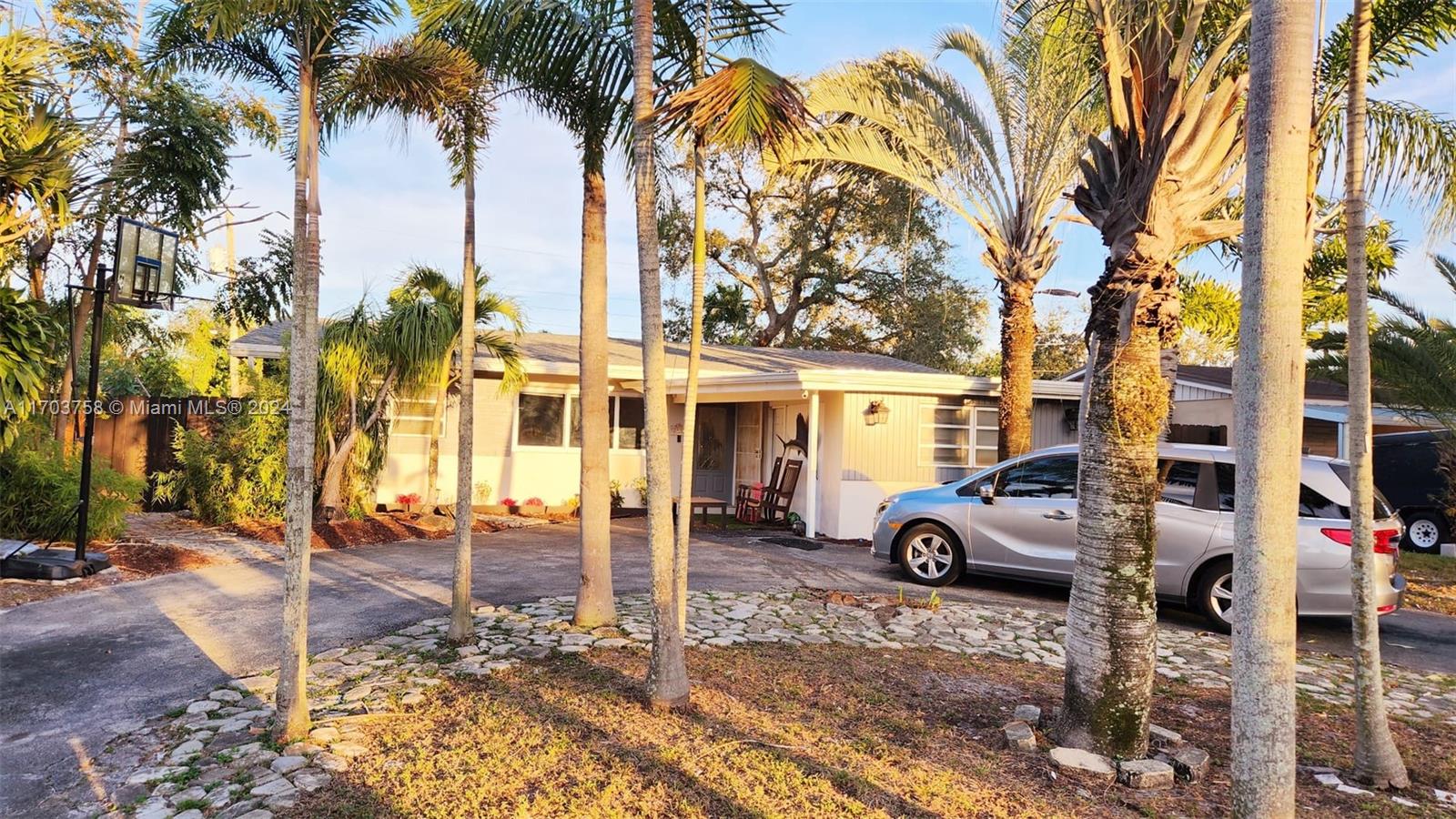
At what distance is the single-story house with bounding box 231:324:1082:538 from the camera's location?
12508mm

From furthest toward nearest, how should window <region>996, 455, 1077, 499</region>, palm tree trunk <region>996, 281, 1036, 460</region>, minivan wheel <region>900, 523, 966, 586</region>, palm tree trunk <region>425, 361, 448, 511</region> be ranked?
palm tree trunk <region>425, 361, 448, 511</region> → palm tree trunk <region>996, 281, 1036, 460</region> → minivan wheel <region>900, 523, 966, 586</region> → window <region>996, 455, 1077, 499</region>

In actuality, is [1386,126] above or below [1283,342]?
above

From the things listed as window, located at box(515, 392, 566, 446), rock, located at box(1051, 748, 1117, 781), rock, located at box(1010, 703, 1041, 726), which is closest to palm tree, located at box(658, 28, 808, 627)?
rock, located at box(1010, 703, 1041, 726)

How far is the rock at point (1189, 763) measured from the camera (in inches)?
156

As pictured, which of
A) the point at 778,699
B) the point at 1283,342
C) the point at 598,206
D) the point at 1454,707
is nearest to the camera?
the point at 1283,342

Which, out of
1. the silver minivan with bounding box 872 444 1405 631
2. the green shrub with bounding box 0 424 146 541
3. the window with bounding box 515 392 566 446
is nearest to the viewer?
the silver minivan with bounding box 872 444 1405 631

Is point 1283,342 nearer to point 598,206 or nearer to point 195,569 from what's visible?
point 598,206

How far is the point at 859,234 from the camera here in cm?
2514

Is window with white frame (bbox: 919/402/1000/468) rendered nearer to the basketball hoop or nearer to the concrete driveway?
the concrete driveway

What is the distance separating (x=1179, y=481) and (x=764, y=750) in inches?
225

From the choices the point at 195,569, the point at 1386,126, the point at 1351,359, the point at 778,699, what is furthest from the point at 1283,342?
the point at 195,569

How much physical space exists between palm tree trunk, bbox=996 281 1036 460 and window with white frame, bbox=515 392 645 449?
20.5ft

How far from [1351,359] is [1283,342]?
2.40m

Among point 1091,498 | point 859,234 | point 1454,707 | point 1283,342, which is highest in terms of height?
point 859,234
